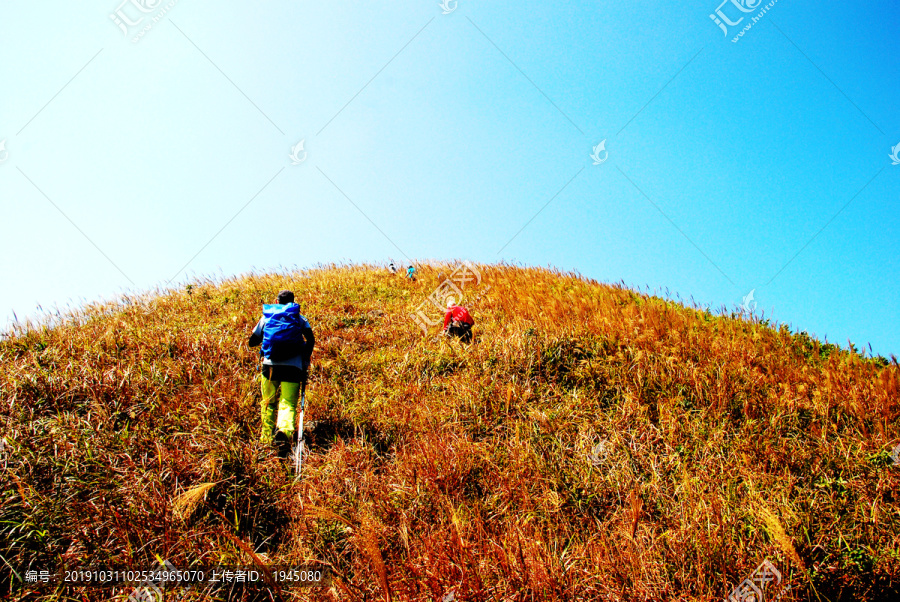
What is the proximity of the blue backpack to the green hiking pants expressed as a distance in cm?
38

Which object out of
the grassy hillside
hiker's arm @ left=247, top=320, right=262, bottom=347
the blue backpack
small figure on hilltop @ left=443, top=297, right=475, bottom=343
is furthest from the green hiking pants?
small figure on hilltop @ left=443, top=297, right=475, bottom=343

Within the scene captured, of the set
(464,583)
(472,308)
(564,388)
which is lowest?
(464,583)

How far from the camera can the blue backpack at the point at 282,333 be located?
5301 millimetres

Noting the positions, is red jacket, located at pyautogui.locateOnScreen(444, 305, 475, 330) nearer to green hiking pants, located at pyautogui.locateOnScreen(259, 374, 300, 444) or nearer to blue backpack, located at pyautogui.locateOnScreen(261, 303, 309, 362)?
blue backpack, located at pyautogui.locateOnScreen(261, 303, 309, 362)

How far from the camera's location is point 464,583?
2578 millimetres

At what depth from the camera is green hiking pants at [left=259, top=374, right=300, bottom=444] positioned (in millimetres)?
4898

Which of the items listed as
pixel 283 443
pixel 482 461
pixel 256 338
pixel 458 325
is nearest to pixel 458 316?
pixel 458 325

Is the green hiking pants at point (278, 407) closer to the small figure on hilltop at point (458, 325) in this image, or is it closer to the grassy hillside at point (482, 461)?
the grassy hillside at point (482, 461)

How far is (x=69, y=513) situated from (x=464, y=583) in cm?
325

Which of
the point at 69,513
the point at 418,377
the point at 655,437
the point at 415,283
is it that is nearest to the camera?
the point at 69,513

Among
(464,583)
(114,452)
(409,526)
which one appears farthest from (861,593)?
(114,452)

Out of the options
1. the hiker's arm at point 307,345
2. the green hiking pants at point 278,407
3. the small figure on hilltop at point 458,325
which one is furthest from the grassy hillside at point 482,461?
the hiker's arm at point 307,345

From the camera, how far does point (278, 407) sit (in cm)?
533

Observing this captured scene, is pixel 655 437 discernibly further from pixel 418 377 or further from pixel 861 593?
pixel 418 377
